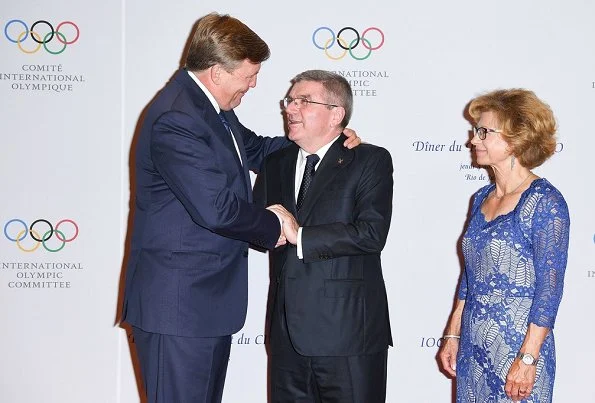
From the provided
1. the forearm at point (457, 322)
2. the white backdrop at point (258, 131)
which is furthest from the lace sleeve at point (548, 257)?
the white backdrop at point (258, 131)

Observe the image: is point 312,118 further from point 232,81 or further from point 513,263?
point 513,263

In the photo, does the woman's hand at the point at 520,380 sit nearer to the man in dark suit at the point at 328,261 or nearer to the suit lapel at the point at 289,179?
the man in dark suit at the point at 328,261

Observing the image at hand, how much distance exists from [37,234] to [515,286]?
2.58 metres

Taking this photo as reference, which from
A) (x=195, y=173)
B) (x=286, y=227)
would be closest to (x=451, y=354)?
(x=286, y=227)

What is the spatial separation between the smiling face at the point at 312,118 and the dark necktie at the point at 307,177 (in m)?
0.07

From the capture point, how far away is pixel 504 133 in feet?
8.97

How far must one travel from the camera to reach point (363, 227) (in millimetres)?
2863

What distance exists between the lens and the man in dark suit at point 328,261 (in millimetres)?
2875

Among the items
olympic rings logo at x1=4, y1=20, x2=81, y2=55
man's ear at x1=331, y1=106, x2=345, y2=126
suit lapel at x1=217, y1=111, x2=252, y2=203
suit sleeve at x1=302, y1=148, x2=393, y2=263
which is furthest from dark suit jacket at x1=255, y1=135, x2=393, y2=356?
olympic rings logo at x1=4, y1=20, x2=81, y2=55

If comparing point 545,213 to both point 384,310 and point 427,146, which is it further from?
point 427,146

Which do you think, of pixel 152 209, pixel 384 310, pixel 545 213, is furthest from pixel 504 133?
pixel 152 209

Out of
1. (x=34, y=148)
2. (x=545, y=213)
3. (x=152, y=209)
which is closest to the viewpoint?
(x=545, y=213)

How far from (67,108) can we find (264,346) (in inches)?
67.5

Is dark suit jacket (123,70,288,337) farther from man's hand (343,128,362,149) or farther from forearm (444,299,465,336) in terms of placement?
forearm (444,299,465,336)
